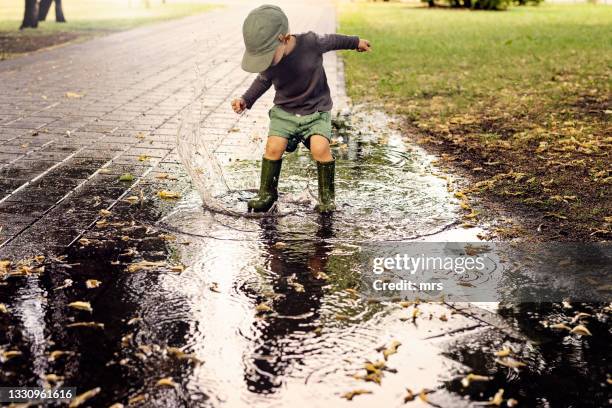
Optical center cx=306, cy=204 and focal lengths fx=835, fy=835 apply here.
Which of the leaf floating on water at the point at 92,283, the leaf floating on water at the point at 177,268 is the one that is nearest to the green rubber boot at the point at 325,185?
the leaf floating on water at the point at 177,268

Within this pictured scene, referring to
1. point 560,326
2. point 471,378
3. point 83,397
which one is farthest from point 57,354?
point 560,326

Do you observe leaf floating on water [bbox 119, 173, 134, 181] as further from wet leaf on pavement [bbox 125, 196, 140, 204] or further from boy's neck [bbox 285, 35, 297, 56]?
boy's neck [bbox 285, 35, 297, 56]

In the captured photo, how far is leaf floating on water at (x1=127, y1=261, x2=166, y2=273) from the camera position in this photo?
13.6 ft

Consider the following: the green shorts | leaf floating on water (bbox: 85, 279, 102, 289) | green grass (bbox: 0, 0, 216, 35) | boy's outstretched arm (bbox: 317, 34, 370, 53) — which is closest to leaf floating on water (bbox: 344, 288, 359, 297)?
leaf floating on water (bbox: 85, 279, 102, 289)

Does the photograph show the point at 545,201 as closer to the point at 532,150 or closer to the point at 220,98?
the point at 532,150

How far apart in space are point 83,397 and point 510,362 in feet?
5.19

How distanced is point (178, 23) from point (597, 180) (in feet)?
62.5

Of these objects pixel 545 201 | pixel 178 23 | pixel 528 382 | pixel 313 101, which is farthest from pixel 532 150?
pixel 178 23

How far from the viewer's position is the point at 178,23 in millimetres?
23594

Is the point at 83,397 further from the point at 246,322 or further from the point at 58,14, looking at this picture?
the point at 58,14

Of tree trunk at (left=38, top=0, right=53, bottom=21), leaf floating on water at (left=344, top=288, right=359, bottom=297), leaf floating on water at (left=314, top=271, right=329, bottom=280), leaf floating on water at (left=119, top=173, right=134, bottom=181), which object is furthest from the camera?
tree trunk at (left=38, top=0, right=53, bottom=21)

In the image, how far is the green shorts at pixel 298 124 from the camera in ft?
17.0

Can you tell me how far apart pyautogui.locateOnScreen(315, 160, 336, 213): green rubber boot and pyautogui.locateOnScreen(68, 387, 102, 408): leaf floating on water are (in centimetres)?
254

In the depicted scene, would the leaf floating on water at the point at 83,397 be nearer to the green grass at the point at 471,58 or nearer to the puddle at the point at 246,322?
the puddle at the point at 246,322
